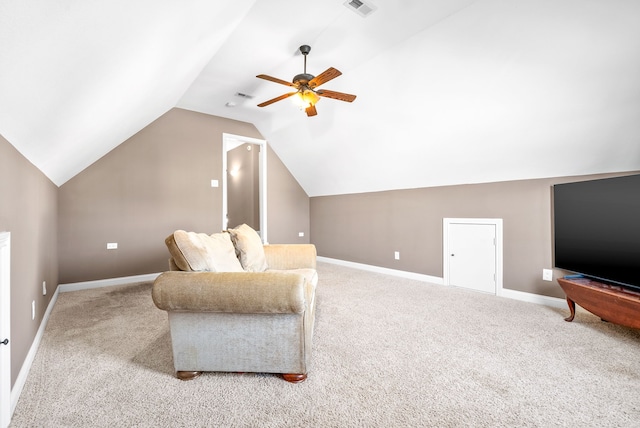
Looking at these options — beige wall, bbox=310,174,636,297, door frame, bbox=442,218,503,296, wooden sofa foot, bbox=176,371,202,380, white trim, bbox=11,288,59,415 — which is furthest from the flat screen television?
white trim, bbox=11,288,59,415

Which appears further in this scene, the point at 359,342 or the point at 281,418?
the point at 359,342

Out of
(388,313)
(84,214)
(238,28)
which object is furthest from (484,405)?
(84,214)

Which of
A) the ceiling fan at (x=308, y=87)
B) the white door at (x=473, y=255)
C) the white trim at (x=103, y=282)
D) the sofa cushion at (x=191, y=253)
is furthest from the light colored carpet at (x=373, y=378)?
the ceiling fan at (x=308, y=87)

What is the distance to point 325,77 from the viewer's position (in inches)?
98.8

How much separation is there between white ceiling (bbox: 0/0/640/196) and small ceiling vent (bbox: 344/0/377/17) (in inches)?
2.3

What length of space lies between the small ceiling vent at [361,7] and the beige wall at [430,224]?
8.03 ft

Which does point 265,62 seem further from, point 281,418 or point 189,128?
point 281,418

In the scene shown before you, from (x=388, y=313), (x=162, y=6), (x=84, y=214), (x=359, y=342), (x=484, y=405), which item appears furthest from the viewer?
(x=84, y=214)

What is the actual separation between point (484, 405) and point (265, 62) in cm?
346

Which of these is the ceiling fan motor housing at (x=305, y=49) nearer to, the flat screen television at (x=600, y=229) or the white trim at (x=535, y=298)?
the flat screen television at (x=600, y=229)

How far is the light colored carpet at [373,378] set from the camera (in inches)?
54.9

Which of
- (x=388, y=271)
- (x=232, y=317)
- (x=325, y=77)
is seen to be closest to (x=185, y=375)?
(x=232, y=317)

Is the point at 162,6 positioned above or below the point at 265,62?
below

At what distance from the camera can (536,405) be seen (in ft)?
4.83
